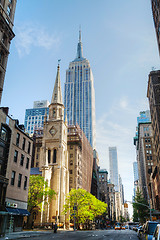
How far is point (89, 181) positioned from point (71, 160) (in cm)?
2508

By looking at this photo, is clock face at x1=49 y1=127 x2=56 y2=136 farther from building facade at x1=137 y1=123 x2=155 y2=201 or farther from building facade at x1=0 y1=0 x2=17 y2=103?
building facade at x1=137 y1=123 x2=155 y2=201

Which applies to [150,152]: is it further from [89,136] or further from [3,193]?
[3,193]

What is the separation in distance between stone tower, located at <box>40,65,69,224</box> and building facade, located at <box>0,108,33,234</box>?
26.7m

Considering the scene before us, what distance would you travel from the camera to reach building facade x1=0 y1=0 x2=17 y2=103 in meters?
31.1

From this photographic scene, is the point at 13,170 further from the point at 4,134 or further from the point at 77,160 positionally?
the point at 77,160

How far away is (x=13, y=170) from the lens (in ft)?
113

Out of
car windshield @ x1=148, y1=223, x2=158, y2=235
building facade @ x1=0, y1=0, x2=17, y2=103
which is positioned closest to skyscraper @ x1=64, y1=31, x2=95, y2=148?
building facade @ x1=0, y1=0, x2=17, y2=103

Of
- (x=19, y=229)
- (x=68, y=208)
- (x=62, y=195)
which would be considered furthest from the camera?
(x=62, y=195)

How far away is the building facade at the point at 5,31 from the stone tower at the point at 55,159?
135 feet

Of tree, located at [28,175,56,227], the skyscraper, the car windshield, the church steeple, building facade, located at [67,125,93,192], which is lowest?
the car windshield

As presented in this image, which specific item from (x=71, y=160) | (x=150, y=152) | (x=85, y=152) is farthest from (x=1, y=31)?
(x=150, y=152)

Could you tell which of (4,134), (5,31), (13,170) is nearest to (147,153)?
(13,170)

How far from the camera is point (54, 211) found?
213 ft

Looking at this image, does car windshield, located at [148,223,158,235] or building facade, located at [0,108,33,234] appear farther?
building facade, located at [0,108,33,234]
